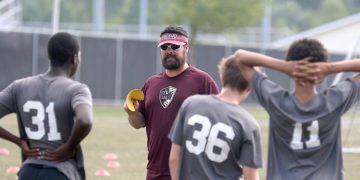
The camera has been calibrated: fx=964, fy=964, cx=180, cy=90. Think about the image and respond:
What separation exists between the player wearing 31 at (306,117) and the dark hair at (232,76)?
0.74ft

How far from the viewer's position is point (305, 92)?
Result: 6.48 meters

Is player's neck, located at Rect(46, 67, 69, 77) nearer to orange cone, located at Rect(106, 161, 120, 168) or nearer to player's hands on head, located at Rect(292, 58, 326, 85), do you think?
player's hands on head, located at Rect(292, 58, 326, 85)

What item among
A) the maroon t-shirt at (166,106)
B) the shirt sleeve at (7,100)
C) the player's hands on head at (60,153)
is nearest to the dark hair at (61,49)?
the shirt sleeve at (7,100)

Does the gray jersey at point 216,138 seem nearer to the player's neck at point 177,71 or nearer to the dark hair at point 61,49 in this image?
the dark hair at point 61,49

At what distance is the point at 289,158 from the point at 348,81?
2.27 feet

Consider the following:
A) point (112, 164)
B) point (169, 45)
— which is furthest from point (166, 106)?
point (112, 164)

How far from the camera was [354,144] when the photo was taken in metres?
21.6

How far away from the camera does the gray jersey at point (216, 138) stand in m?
6.74

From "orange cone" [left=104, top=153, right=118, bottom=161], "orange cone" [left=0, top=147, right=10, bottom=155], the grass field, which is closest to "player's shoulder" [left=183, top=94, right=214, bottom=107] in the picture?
the grass field

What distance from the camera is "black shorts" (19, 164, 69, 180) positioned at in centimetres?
702

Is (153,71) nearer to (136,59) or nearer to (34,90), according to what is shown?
(136,59)

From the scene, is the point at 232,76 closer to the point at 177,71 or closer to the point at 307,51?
the point at 307,51

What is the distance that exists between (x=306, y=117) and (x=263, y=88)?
14.3 inches

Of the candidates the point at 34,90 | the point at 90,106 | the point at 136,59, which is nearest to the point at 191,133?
the point at 90,106
